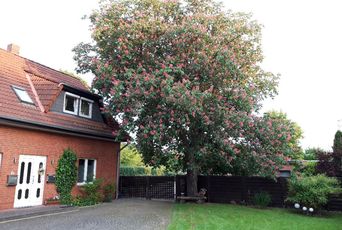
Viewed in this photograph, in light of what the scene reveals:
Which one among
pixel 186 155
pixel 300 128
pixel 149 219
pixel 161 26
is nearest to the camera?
pixel 149 219

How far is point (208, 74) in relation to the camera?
47.2 ft

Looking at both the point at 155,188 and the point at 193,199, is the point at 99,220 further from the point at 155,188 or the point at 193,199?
the point at 155,188

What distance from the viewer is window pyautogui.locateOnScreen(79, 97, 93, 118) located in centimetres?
1730

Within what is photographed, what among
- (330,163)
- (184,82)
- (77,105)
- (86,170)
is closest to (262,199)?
(330,163)

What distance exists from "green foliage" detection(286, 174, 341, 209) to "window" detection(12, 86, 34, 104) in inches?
480

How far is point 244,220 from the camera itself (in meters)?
11.6

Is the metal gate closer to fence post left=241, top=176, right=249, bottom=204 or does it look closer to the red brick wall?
the red brick wall

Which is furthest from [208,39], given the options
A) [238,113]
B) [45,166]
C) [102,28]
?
[45,166]

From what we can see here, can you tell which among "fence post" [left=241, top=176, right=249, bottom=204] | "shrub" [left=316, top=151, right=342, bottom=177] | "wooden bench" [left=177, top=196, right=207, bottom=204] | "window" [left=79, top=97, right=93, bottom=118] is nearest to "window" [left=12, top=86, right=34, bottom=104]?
"window" [left=79, top=97, right=93, bottom=118]

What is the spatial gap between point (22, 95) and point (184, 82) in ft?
23.4

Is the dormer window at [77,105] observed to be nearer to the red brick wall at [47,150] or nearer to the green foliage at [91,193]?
the red brick wall at [47,150]

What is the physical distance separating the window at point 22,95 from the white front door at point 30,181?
2.49m

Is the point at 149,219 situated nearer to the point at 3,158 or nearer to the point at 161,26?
the point at 3,158

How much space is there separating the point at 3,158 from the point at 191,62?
8382 mm
